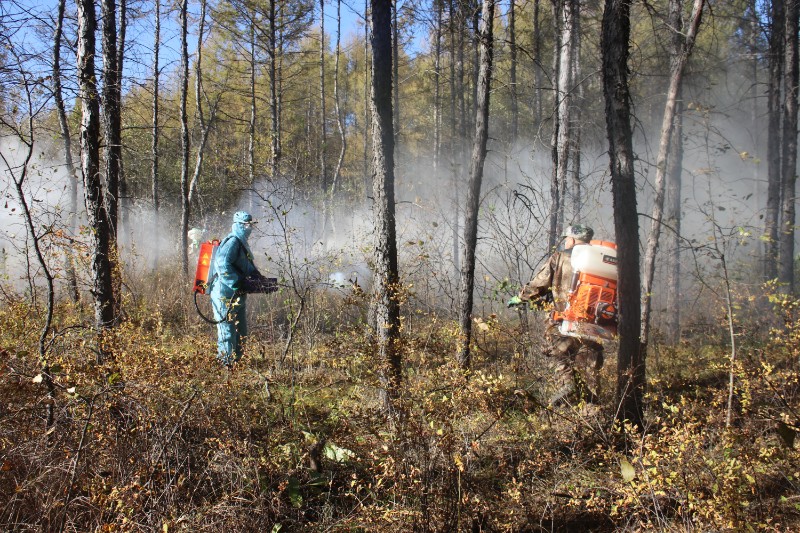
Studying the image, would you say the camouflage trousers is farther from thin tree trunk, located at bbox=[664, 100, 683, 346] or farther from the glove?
thin tree trunk, located at bbox=[664, 100, 683, 346]

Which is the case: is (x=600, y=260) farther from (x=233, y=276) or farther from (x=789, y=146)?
(x=789, y=146)

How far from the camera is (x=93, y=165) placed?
492 cm

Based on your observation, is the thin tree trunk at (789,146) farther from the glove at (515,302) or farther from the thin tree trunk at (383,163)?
the thin tree trunk at (383,163)

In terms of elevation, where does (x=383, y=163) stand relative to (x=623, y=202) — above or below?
above

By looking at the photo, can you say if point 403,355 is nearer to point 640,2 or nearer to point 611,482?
point 611,482

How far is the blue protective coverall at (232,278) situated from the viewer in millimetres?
6348

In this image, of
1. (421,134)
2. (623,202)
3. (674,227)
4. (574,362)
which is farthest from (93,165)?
(421,134)

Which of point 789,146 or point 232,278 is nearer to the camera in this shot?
point 232,278

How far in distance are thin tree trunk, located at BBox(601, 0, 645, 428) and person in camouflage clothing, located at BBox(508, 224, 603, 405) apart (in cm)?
65

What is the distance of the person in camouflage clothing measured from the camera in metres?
5.58

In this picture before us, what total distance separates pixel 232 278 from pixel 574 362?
416cm

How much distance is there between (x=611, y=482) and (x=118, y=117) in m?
5.76

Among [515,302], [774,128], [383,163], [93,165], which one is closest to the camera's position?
[93,165]

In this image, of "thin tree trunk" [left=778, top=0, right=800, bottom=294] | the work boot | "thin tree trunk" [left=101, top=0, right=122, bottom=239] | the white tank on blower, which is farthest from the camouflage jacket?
"thin tree trunk" [left=778, top=0, right=800, bottom=294]
